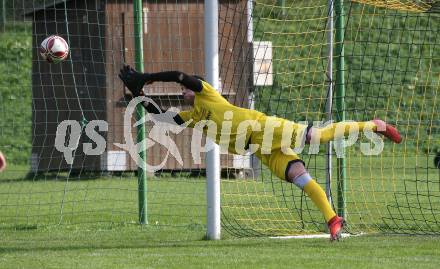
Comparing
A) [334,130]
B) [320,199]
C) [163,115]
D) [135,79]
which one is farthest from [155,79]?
[320,199]

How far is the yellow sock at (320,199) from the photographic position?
8633mm

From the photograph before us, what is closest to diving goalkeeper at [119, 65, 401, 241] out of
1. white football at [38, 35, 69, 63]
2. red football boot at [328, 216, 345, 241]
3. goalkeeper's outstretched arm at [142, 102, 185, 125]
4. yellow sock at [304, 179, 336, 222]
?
yellow sock at [304, 179, 336, 222]

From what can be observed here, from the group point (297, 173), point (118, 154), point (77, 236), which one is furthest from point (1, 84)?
point (297, 173)

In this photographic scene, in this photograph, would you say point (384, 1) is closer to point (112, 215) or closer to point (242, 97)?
point (242, 97)

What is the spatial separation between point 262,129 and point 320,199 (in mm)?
846

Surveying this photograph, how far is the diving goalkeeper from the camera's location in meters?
8.80

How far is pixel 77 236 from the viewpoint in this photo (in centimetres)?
1022

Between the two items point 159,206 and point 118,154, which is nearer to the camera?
point 159,206

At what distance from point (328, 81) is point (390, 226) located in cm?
175

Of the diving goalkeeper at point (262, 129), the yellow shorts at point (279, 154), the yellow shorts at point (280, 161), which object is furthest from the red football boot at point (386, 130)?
the yellow shorts at point (280, 161)

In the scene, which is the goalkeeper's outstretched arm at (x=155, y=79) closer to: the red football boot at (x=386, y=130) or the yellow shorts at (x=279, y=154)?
the yellow shorts at (x=279, y=154)

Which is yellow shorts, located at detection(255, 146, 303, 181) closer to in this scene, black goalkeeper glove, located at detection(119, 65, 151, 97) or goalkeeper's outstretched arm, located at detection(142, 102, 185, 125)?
goalkeeper's outstretched arm, located at detection(142, 102, 185, 125)

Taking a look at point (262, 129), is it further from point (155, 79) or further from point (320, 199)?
point (155, 79)

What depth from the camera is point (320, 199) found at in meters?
8.70
